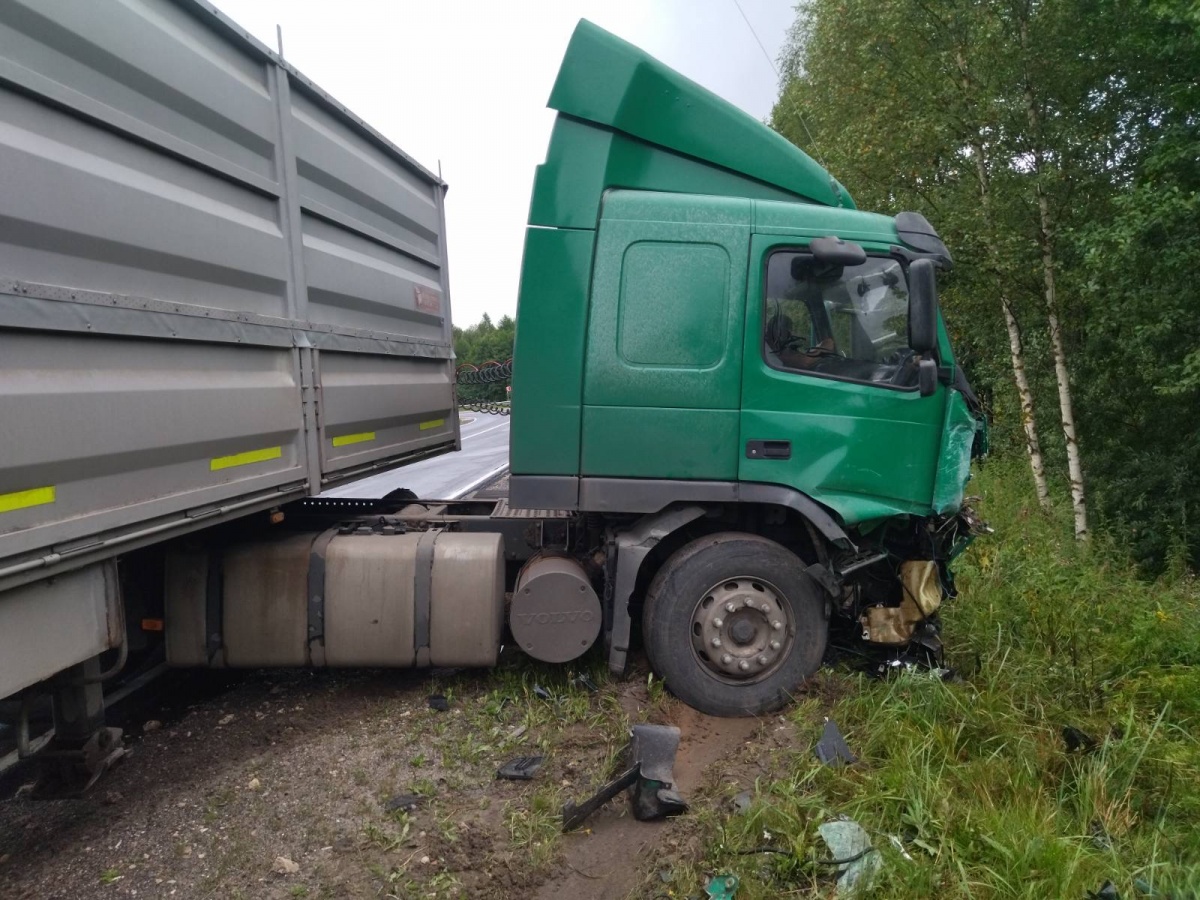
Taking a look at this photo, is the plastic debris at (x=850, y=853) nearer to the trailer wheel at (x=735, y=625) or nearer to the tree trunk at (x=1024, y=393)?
the trailer wheel at (x=735, y=625)

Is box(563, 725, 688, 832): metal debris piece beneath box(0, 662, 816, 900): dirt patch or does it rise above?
above

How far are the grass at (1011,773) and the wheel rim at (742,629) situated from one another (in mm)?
311

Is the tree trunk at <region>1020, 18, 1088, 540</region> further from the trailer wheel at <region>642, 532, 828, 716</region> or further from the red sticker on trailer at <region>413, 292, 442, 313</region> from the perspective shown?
the red sticker on trailer at <region>413, 292, 442, 313</region>

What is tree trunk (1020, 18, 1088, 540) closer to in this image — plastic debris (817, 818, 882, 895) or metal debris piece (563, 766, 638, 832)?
plastic debris (817, 818, 882, 895)

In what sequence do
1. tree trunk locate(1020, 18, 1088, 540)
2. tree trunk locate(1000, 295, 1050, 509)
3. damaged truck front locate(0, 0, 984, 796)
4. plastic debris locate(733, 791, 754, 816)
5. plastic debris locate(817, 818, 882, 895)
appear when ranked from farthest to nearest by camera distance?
1. tree trunk locate(1000, 295, 1050, 509)
2. tree trunk locate(1020, 18, 1088, 540)
3. damaged truck front locate(0, 0, 984, 796)
4. plastic debris locate(733, 791, 754, 816)
5. plastic debris locate(817, 818, 882, 895)

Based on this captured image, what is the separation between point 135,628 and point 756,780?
313 centimetres

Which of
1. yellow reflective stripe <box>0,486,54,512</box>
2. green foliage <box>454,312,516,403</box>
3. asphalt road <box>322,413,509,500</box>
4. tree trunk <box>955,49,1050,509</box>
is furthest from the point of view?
green foliage <box>454,312,516,403</box>

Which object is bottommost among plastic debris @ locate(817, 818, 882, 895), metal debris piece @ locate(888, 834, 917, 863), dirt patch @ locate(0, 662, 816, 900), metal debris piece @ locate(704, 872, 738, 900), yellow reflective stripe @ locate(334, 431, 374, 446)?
dirt patch @ locate(0, 662, 816, 900)

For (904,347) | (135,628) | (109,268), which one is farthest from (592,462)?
(135,628)

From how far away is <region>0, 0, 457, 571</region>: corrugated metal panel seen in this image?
88.9 inches

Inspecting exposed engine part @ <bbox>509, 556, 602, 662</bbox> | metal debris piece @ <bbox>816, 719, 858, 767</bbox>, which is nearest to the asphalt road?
exposed engine part @ <bbox>509, 556, 602, 662</bbox>

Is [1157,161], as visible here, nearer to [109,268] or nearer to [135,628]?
[109,268]

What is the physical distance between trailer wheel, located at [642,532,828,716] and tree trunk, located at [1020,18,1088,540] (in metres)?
7.05

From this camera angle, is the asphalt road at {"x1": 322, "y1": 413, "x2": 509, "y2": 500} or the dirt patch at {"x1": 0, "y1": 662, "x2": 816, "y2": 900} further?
the asphalt road at {"x1": 322, "y1": 413, "x2": 509, "y2": 500}
